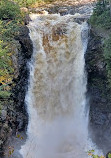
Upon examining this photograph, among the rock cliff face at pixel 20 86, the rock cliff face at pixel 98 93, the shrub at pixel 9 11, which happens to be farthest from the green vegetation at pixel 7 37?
the rock cliff face at pixel 98 93

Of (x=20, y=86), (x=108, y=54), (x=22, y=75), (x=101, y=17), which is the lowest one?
(x=20, y=86)

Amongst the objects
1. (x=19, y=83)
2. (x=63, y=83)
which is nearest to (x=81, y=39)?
(x=63, y=83)

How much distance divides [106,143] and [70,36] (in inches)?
283

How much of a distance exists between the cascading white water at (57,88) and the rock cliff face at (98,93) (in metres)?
0.55

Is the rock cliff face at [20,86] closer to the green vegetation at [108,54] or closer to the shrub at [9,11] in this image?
the shrub at [9,11]

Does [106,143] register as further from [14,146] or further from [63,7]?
[63,7]

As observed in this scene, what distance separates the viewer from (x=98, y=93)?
1295 cm

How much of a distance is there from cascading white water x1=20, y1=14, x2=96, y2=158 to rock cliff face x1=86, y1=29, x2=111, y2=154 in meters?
0.55

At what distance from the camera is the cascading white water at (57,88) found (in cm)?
1318

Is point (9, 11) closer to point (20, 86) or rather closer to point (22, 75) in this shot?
point (22, 75)

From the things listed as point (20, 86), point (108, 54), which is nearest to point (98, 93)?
point (108, 54)

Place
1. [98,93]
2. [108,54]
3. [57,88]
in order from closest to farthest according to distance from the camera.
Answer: [108,54]
[98,93]
[57,88]

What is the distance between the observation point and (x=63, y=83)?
13781mm

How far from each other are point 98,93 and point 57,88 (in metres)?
2.73
